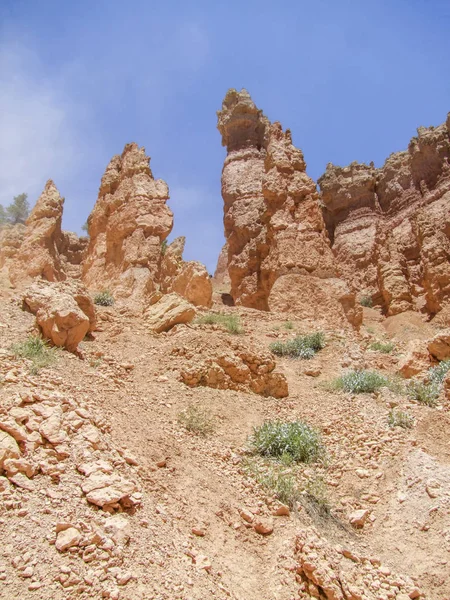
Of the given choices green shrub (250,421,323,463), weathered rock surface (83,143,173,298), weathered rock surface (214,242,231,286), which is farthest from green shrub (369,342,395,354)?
weathered rock surface (214,242,231,286)

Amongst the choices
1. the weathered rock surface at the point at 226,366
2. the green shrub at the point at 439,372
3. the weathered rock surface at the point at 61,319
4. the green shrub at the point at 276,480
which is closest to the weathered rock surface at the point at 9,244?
the weathered rock surface at the point at 61,319

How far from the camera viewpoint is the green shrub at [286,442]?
23.7ft

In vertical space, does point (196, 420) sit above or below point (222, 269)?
below

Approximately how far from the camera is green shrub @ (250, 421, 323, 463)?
7.24 meters

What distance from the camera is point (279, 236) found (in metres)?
17.0

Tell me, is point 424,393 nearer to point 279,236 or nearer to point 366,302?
point 279,236

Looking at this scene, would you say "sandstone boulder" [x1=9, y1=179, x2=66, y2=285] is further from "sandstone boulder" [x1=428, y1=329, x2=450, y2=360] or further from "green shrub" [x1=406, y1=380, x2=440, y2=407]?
"green shrub" [x1=406, y1=380, x2=440, y2=407]

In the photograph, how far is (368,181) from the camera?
2953 centimetres

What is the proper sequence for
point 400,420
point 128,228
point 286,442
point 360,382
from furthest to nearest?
1. point 128,228
2. point 360,382
3. point 400,420
4. point 286,442

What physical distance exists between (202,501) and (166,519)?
2.29 ft

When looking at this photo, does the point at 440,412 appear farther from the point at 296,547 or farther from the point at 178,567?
the point at 178,567

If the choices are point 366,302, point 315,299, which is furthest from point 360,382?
point 366,302

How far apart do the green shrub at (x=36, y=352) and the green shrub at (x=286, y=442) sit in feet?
10.5

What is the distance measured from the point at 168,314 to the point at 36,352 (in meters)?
3.91
